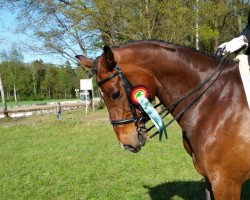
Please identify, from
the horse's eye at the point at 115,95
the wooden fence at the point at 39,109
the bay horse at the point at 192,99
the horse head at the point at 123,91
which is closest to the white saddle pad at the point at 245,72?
the bay horse at the point at 192,99

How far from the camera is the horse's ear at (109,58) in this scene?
10.9 ft

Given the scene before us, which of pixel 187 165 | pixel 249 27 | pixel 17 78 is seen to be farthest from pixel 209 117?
pixel 17 78

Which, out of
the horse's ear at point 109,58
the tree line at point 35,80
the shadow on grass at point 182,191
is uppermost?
the tree line at point 35,80

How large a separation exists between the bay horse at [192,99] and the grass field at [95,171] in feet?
9.83

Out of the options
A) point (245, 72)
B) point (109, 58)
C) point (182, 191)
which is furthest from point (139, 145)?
point (182, 191)

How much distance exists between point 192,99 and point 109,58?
931mm

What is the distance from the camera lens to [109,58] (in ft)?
11.1

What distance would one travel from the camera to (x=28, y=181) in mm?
7879

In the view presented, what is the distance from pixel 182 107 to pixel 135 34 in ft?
67.5

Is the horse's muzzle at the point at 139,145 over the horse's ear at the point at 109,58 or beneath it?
beneath

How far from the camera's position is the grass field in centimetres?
683

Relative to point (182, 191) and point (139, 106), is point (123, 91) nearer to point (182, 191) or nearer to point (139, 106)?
point (139, 106)

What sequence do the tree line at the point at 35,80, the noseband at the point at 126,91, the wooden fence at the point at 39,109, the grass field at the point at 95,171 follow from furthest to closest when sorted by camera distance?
the tree line at the point at 35,80 < the wooden fence at the point at 39,109 < the grass field at the point at 95,171 < the noseband at the point at 126,91

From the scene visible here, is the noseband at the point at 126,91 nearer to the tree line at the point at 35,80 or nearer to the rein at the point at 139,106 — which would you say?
the rein at the point at 139,106
